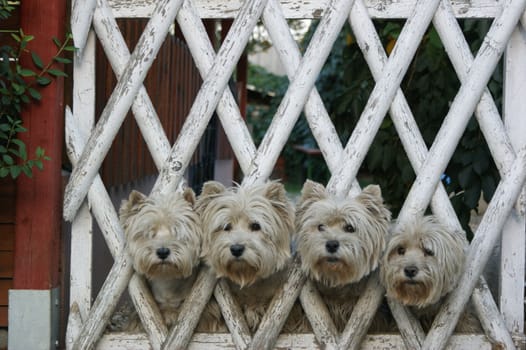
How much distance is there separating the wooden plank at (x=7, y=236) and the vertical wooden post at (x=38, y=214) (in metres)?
0.20

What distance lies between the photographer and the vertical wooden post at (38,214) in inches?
140

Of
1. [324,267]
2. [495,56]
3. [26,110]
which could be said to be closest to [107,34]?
[26,110]

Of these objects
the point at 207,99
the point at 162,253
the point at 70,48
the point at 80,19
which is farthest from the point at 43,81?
the point at 162,253

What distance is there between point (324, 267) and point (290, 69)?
972 mm

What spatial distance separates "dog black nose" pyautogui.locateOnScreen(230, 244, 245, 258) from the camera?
10.3ft

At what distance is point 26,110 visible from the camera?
359cm

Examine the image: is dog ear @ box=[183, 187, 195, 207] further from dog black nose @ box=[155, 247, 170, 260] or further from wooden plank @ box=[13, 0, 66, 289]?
wooden plank @ box=[13, 0, 66, 289]

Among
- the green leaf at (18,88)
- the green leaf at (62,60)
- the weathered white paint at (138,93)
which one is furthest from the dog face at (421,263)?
the green leaf at (18,88)

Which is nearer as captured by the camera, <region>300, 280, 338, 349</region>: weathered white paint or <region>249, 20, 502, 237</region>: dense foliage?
<region>300, 280, 338, 349</region>: weathered white paint

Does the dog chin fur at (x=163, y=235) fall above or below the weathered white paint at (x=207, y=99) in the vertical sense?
below

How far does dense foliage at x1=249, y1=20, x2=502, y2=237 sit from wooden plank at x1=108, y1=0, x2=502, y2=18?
73cm

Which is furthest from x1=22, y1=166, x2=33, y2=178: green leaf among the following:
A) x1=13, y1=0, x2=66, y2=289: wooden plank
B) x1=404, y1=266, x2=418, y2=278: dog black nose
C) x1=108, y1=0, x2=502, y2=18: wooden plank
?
x1=404, y1=266, x2=418, y2=278: dog black nose

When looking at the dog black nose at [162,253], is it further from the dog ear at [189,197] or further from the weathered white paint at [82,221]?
the weathered white paint at [82,221]

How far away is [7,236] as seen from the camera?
378 centimetres
